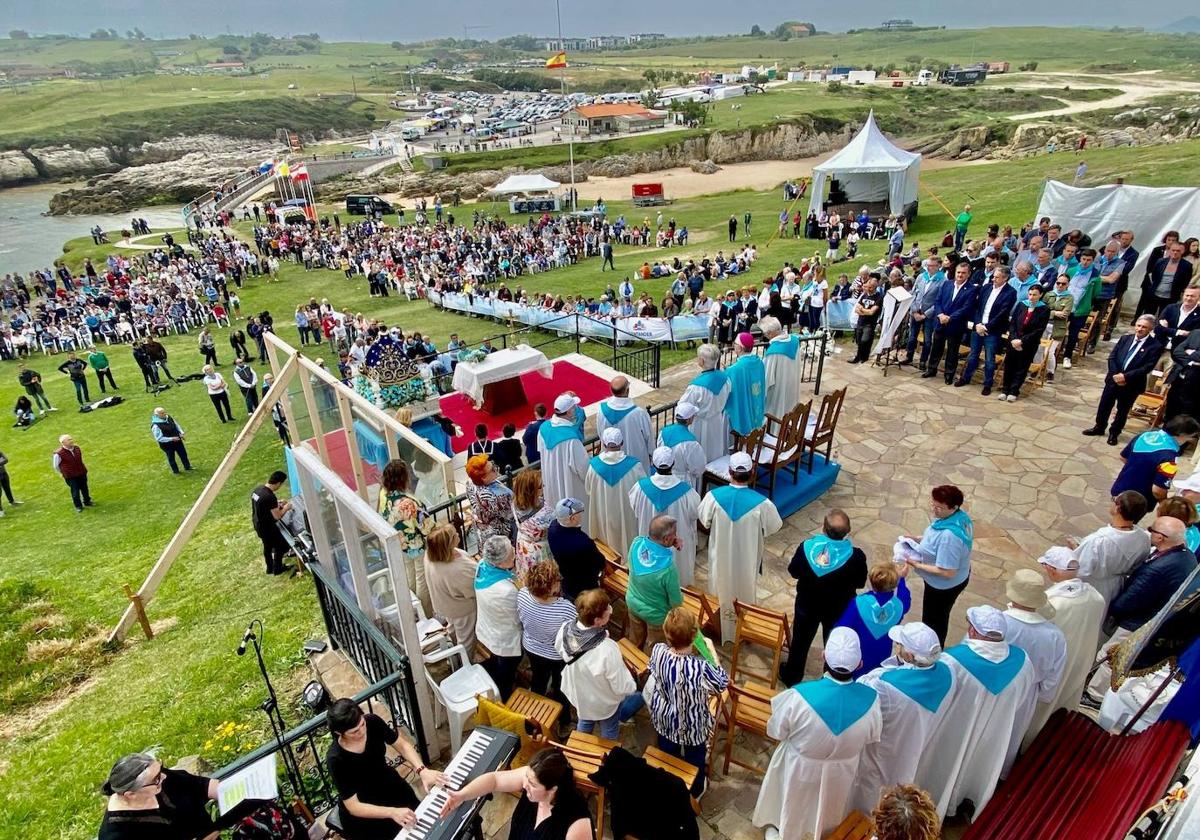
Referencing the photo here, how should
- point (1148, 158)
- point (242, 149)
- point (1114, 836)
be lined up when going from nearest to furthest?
point (1114, 836), point (1148, 158), point (242, 149)

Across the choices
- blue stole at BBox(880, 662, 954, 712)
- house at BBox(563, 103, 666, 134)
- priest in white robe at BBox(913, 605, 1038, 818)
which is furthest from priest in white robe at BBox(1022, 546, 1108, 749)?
house at BBox(563, 103, 666, 134)

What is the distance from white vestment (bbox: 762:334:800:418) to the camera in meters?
8.42

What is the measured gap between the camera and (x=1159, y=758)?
11.3 ft

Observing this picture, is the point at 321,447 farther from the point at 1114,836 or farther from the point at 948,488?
the point at 1114,836

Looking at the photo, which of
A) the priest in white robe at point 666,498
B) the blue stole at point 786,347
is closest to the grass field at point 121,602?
the priest in white robe at point 666,498

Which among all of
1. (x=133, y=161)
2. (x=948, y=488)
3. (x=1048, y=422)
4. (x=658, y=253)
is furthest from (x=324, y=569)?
(x=133, y=161)

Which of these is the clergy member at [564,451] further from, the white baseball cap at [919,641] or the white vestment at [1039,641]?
the white vestment at [1039,641]

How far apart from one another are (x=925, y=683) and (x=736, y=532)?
78.6 inches

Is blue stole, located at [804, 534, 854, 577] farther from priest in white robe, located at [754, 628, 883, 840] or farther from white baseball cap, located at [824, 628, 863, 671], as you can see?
white baseball cap, located at [824, 628, 863, 671]

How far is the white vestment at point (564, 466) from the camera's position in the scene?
6.79 meters

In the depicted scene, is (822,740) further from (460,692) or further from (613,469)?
(613,469)

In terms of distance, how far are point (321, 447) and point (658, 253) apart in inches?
965

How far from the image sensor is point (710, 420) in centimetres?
763

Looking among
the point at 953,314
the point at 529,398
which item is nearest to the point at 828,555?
the point at 953,314
